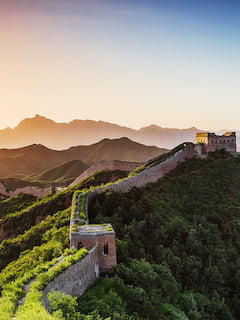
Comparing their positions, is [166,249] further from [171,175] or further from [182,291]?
[171,175]

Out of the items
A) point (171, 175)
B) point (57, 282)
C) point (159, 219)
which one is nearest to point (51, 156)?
point (171, 175)

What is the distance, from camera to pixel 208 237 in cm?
2416

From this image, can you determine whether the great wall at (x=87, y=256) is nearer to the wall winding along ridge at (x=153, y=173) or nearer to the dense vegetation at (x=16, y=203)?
the wall winding along ridge at (x=153, y=173)

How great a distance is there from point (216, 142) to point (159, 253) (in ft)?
58.5

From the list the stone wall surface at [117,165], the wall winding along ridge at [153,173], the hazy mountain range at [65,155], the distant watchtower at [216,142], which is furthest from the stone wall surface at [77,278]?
the hazy mountain range at [65,155]

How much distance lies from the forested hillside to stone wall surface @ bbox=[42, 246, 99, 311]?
1.06 ft

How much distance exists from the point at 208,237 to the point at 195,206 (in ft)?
16.1

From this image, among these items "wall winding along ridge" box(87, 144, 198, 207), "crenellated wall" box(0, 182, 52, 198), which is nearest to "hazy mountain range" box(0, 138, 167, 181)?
"crenellated wall" box(0, 182, 52, 198)

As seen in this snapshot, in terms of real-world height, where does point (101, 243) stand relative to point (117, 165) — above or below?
below

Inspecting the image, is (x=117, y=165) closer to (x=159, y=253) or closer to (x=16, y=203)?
(x=16, y=203)

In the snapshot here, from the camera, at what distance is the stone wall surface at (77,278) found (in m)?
11.9

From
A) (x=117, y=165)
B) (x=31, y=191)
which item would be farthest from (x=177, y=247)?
(x=31, y=191)

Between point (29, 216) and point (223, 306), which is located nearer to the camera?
point (223, 306)

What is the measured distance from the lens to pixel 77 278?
1326 centimetres
